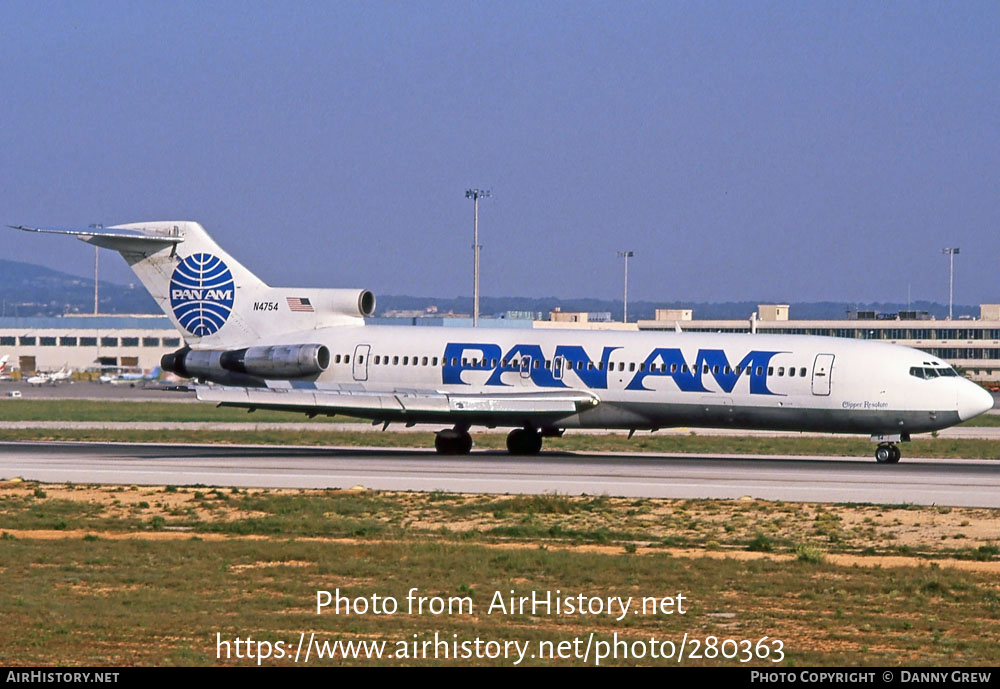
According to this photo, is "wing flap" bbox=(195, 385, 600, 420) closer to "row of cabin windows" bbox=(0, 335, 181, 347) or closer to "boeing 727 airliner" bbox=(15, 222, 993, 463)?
"boeing 727 airliner" bbox=(15, 222, 993, 463)

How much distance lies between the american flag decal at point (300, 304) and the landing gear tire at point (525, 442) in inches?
356

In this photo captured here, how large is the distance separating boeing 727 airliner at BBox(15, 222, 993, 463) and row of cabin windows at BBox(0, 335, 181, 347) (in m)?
132

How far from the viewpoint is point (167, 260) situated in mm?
49938

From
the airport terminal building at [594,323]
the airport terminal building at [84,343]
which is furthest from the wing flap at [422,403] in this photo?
the airport terminal building at [84,343]

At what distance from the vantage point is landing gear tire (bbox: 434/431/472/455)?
4600 cm

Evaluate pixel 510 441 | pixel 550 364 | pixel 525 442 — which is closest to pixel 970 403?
pixel 550 364

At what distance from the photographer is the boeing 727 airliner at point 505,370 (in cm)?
4203

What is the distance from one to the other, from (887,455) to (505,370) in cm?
1230

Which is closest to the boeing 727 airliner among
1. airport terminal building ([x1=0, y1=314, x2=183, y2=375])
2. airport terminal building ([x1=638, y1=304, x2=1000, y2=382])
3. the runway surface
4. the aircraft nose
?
the aircraft nose

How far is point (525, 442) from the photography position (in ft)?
151

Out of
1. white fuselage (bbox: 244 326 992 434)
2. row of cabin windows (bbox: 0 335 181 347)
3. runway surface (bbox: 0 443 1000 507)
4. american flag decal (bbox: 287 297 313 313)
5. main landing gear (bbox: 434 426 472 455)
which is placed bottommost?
runway surface (bbox: 0 443 1000 507)

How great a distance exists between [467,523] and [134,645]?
12.2 metres

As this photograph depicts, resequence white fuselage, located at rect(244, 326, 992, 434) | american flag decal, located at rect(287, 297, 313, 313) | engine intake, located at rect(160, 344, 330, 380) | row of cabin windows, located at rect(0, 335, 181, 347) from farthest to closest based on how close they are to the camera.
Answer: row of cabin windows, located at rect(0, 335, 181, 347), american flag decal, located at rect(287, 297, 313, 313), engine intake, located at rect(160, 344, 330, 380), white fuselage, located at rect(244, 326, 992, 434)

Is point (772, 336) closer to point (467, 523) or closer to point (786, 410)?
point (786, 410)
